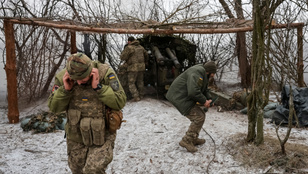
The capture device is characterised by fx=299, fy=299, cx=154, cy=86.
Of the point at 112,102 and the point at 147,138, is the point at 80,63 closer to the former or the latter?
the point at 112,102

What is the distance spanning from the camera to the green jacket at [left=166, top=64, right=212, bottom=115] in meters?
4.50

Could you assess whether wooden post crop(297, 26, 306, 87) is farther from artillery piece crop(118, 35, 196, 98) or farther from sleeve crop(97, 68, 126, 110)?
sleeve crop(97, 68, 126, 110)

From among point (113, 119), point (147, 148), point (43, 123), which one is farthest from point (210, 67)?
point (43, 123)

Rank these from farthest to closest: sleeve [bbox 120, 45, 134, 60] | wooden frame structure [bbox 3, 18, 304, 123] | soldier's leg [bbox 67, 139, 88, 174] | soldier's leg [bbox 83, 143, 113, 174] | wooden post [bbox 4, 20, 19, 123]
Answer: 1. sleeve [bbox 120, 45, 134, 60]
2. wooden post [bbox 4, 20, 19, 123]
3. wooden frame structure [bbox 3, 18, 304, 123]
4. soldier's leg [bbox 67, 139, 88, 174]
5. soldier's leg [bbox 83, 143, 113, 174]

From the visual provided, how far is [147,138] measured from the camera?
5555 mm

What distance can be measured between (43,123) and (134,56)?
310 cm

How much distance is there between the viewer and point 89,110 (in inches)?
121

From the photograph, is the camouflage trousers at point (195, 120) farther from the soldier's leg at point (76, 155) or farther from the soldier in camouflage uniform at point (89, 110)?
the soldier's leg at point (76, 155)

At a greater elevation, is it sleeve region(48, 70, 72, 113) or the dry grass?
sleeve region(48, 70, 72, 113)

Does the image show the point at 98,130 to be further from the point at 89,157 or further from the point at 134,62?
the point at 134,62

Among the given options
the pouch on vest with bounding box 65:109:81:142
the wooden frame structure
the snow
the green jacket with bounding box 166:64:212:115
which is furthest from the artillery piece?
the pouch on vest with bounding box 65:109:81:142

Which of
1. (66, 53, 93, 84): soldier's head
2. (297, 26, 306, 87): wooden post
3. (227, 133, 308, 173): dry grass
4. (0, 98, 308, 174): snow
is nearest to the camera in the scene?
(66, 53, 93, 84): soldier's head

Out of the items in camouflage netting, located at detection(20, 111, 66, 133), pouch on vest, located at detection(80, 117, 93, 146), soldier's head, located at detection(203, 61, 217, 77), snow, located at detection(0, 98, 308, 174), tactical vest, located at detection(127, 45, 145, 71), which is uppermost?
tactical vest, located at detection(127, 45, 145, 71)

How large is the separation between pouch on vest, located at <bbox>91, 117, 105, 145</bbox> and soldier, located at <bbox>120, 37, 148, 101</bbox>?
16.9 ft
